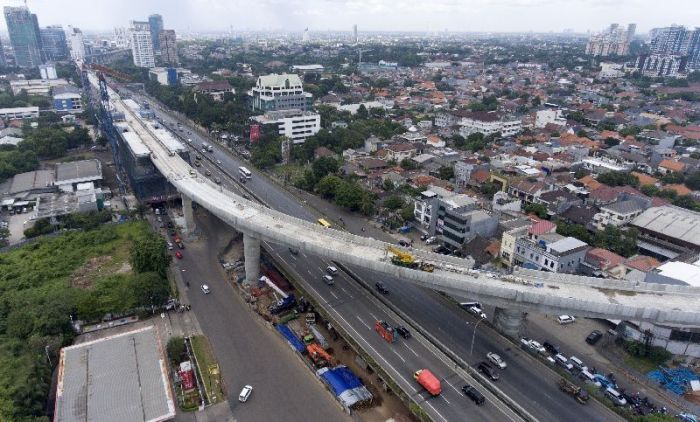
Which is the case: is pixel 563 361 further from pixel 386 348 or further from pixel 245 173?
pixel 245 173

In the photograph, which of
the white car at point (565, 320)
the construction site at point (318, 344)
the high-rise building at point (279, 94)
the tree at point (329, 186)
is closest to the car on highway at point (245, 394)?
the construction site at point (318, 344)

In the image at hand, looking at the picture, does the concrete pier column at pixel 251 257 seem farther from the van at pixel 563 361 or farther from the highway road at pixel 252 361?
the van at pixel 563 361

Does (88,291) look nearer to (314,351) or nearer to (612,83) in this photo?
(314,351)

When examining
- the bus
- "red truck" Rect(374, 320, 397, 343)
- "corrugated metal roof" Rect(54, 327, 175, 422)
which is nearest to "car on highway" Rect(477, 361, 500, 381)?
"red truck" Rect(374, 320, 397, 343)

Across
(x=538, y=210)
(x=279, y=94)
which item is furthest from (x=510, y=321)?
(x=279, y=94)

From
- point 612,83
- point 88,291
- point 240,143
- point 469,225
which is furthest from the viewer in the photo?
point 612,83

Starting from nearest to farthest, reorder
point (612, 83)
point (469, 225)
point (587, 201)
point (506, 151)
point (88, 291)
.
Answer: point (88, 291) < point (469, 225) < point (587, 201) < point (506, 151) < point (612, 83)

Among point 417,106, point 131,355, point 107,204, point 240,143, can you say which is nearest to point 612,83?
point 417,106
